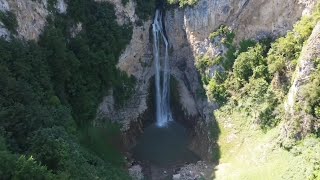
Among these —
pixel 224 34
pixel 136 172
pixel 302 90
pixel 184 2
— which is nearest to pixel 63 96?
pixel 136 172

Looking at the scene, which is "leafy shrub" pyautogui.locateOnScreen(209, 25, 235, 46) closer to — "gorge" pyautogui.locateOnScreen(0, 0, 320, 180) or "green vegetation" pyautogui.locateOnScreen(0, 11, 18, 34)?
"gorge" pyautogui.locateOnScreen(0, 0, 320, 180)

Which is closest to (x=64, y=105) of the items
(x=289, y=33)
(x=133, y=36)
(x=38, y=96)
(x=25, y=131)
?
(x=38, y=96)

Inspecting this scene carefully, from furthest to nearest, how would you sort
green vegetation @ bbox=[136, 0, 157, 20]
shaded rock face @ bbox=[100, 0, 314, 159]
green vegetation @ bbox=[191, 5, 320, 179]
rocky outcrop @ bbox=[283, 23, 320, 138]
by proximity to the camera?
green vegetation @ bbox=[136, 0, 157, 20] < shaded rock face @ bbox=[100, 0, 314, 159] < rocky outcrop @ bbox=[283, 23, 320, 138] < green vegetation @ bbox=[191, 5, 320, 179]

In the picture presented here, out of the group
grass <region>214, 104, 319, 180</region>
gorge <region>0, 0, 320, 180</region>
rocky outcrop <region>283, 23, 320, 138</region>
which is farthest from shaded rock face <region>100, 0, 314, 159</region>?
rocky outcrop <region>283, 23, 320, 138</region>

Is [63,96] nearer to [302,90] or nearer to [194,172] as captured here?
[194,172]

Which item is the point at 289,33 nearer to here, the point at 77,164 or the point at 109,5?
the point at 109,5

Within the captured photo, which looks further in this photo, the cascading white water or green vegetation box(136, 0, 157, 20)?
the cascading white water

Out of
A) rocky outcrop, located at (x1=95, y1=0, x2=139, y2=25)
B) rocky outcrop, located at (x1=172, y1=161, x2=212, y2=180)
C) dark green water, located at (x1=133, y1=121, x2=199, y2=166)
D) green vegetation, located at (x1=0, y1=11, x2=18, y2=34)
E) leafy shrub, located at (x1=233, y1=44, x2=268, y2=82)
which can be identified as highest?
rocky outcrop, located at (x1=95, y1=0, x2=139, y2=25)
